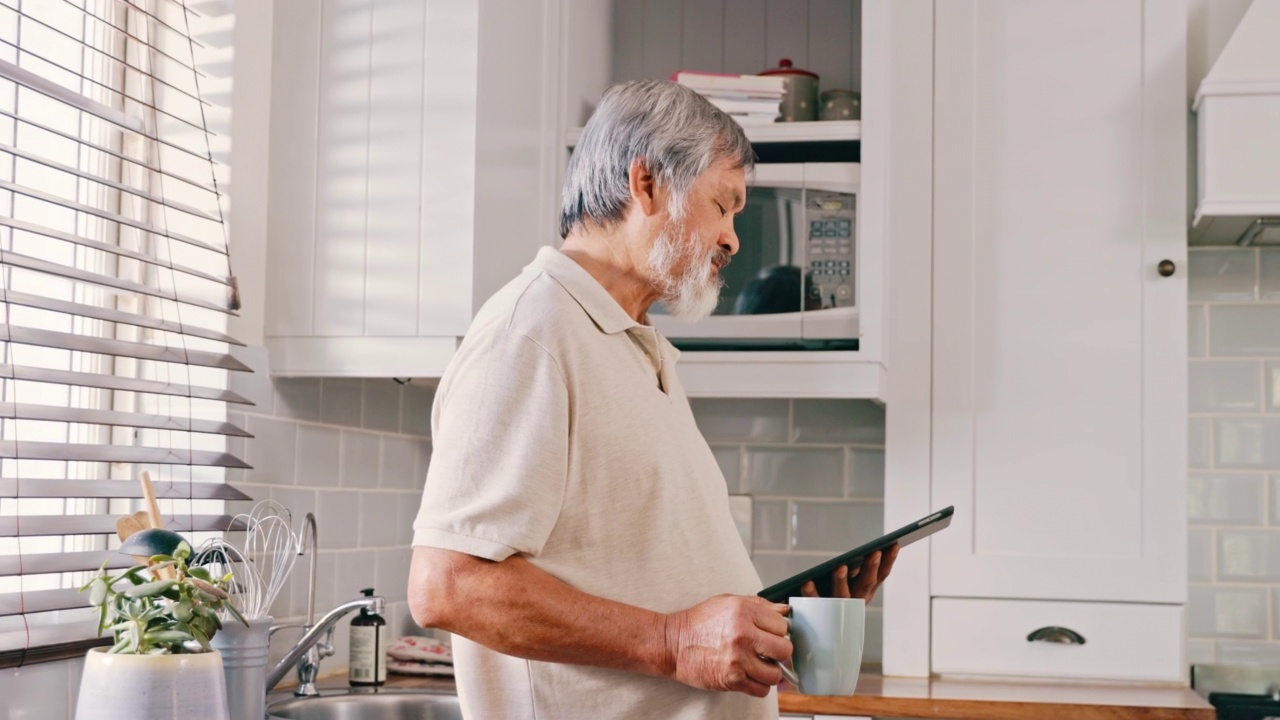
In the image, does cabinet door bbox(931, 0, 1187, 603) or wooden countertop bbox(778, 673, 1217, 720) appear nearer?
wooden countertop bbox(778, 673, 1217, 720)

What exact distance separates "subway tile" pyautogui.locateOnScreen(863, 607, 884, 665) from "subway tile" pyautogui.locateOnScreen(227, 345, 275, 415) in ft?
4.27

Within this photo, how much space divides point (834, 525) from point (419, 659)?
3.01 feet

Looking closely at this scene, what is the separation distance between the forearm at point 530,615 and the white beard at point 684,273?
1.30 ft

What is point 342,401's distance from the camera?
2180 mm

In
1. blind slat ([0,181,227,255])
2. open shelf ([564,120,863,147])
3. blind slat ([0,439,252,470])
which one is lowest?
blind slat ([0,439,252,470])

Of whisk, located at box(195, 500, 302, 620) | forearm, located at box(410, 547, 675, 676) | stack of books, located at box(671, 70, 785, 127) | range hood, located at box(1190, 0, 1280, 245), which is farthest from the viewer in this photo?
stack of books, located at box(671, 70, 785, 127)

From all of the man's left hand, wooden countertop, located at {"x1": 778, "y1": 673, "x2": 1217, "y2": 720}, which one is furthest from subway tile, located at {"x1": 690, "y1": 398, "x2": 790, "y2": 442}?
the man's left hand

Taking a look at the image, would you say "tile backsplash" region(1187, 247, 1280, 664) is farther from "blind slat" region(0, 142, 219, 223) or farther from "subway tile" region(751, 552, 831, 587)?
"blind slat" region(0, 142, 219, 223)

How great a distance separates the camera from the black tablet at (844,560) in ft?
4.33

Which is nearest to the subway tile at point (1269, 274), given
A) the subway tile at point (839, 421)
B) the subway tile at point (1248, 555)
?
the subway tile at point (1248, 555)

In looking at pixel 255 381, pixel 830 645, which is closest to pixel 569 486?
pixel 830 645

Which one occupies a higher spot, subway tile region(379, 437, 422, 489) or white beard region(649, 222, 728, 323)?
white beard region(649, 222, 728, 323)

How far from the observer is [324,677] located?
2.14m

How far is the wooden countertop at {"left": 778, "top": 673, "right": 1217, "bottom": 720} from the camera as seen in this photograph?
6.73 ft
